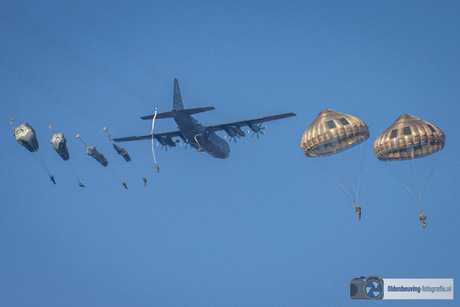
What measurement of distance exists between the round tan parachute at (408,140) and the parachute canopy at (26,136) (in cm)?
3173

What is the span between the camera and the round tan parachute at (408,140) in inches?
1792

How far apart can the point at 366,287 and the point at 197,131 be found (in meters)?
24.0

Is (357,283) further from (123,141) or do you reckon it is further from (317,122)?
(123,141)

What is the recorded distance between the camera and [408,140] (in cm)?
4553

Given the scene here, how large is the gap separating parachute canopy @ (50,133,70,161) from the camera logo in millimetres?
29598

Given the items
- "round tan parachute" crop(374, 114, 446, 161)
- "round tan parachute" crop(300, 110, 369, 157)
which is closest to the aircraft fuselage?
"round tan parachute" crop(300, 110, 369, 157)

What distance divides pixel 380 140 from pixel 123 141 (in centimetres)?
3533

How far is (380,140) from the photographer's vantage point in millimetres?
47531

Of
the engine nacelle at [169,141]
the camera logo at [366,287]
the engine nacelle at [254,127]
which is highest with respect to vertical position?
the engine nacelle at [254,127]

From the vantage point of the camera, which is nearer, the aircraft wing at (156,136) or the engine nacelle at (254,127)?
the engine nacelle at (254,127)

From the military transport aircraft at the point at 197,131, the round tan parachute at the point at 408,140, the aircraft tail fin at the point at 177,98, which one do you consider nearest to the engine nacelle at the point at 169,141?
the military transport aircraft at the point at 197,131

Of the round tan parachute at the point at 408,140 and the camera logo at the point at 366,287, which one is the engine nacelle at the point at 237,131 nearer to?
the round tan parachute at the point at 408,140

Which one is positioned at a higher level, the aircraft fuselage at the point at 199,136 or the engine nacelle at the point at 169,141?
the engine nacelle at the point at 169,141

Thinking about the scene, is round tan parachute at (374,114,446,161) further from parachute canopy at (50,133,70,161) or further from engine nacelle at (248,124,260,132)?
parachute canopy at (50,133,70,161)
